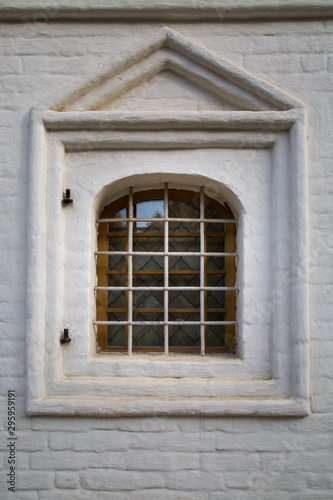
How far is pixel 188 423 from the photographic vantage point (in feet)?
6.66

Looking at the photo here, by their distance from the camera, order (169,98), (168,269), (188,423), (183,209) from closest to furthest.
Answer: (188,423)
(169,98)
(168,269)
(183,209)

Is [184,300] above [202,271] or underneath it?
underneath

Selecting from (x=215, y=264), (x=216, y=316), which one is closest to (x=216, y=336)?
(x=216, y=316)

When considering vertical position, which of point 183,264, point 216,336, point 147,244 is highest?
point 147,244

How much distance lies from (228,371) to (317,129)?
162cm

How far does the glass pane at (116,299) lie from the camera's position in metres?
2.34

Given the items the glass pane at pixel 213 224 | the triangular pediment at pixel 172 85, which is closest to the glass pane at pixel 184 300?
the glass pane at pixel 213 224

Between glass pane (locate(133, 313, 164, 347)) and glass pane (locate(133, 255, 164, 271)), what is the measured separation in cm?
32

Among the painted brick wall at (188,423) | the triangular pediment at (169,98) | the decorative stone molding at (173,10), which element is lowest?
the painted brick wall at (188,423)

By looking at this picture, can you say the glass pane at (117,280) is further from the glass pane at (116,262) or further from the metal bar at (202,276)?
the metal bar at (202,276)

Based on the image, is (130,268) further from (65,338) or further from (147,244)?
(65,338)

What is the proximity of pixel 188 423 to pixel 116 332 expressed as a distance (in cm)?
74

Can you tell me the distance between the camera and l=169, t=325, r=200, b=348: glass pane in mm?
2320

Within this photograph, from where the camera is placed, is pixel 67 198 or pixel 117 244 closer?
pixel 67 198
